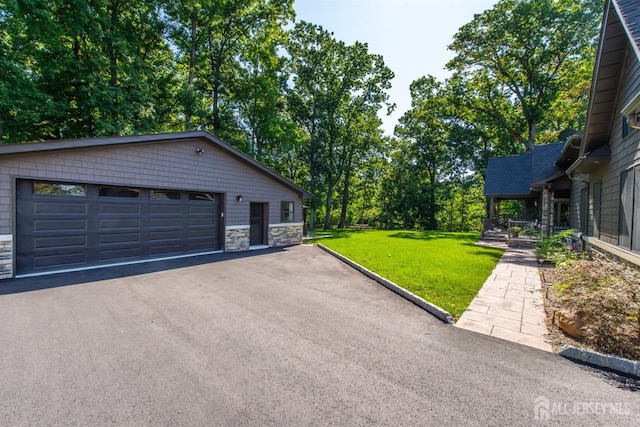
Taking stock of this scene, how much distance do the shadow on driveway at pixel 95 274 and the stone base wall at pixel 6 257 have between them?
0.68ft

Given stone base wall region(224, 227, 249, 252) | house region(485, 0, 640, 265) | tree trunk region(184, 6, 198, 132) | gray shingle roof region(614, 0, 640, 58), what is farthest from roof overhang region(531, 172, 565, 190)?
tree trunk region(184, 6, 198, 132)

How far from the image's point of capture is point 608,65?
19.5 feet

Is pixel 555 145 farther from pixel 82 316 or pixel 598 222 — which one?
pixel 82 316

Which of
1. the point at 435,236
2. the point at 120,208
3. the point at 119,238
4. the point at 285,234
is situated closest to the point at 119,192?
the point at 120,208

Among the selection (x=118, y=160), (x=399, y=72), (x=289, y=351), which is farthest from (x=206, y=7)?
(x=289, y=351)

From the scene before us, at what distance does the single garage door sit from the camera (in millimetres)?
6707

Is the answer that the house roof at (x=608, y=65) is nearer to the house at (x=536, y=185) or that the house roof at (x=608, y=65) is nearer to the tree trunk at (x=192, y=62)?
the house at (x=536, y=185)

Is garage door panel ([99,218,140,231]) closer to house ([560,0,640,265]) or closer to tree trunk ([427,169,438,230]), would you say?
house ([560,0,640,265])

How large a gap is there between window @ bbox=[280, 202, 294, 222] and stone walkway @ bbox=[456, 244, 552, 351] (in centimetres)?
910

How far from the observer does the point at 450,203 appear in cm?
3450

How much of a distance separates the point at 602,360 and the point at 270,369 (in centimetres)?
386

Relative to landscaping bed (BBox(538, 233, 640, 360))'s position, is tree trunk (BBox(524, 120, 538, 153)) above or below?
above

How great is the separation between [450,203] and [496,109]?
1283 cm

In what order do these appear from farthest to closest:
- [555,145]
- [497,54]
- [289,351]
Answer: [497,54] < [555,145] < [289,351]
